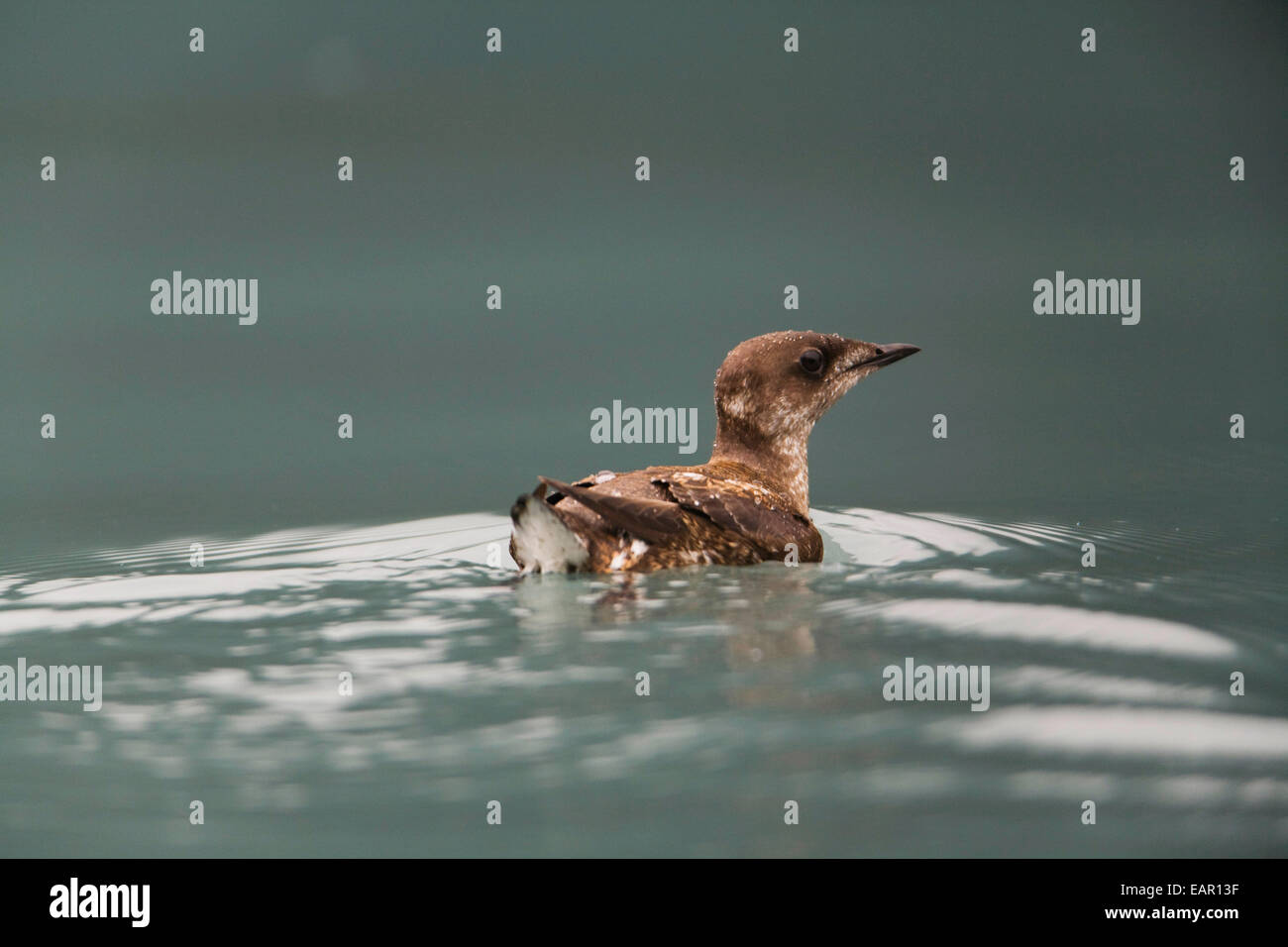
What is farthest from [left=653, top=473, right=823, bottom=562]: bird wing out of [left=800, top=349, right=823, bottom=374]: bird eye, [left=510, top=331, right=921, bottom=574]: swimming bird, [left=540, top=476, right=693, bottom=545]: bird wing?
[left=800, top=349, right=823, bottom=374]: bird eye

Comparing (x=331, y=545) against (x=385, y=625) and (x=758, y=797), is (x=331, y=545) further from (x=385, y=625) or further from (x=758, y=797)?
(x=758, y=797)

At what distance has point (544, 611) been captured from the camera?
5430mm

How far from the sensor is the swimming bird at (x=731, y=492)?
5984 millimetres

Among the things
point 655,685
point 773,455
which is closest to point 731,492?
point 773,455

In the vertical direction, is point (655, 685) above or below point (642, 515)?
below

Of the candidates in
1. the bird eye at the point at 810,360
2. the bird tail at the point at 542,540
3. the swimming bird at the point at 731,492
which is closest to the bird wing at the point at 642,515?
the swimming bird at the point at 731,492

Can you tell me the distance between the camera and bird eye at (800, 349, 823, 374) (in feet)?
23.3

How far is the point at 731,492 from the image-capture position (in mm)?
6449

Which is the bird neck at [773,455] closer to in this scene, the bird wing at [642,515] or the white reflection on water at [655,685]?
the white reflection on water at [655,685]

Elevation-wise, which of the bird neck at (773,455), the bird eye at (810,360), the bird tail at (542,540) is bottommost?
the bird tail at (542,540)

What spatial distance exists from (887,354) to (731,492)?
5.16 feet

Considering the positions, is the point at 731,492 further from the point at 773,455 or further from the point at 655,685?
the point at 655,685

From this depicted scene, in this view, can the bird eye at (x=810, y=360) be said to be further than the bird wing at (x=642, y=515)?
Yes

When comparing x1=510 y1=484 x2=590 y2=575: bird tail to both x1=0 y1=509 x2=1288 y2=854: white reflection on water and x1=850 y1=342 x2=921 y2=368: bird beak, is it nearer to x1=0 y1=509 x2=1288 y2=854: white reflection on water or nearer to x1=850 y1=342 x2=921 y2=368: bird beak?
x1=0 y1=509 x2=1288 y2=854: white reflection on water
